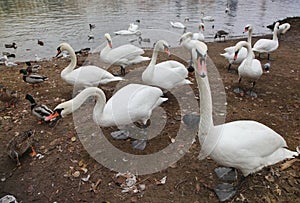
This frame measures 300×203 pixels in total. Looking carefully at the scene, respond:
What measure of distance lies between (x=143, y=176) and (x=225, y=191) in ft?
4.15

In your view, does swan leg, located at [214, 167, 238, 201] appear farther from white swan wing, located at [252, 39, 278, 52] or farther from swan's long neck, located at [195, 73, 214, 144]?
white swan wing, located at [252, 39, 278, 52]

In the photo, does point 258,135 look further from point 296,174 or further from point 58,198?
point 58,198

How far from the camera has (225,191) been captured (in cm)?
359

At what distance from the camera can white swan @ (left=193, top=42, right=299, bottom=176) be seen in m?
3.24

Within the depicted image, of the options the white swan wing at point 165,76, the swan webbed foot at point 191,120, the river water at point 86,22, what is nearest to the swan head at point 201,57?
the swan webbed foot at point 191,120

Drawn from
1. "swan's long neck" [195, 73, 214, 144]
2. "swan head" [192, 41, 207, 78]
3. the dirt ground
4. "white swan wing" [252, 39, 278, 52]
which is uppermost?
"swan head" [192, 41, 207, 78]

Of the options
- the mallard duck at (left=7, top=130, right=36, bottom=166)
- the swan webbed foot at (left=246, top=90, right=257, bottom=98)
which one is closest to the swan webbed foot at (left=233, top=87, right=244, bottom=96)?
the swan webbed foot at (left=246, top=90, right=257, bottom=98)

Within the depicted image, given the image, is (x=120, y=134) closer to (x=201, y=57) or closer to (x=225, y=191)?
(x=225, y=191)

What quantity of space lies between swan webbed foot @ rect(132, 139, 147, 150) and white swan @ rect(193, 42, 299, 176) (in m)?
1.39

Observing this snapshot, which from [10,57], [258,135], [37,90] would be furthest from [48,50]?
[258,135]

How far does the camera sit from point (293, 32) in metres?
15.5

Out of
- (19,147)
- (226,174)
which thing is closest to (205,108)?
(226,174)

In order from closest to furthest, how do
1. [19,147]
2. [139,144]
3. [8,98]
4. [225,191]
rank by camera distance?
[225,191]
[19,147]
[139,144]
[8,98]

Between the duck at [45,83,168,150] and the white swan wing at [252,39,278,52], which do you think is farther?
the white swan wing at [252,39,278,52]
